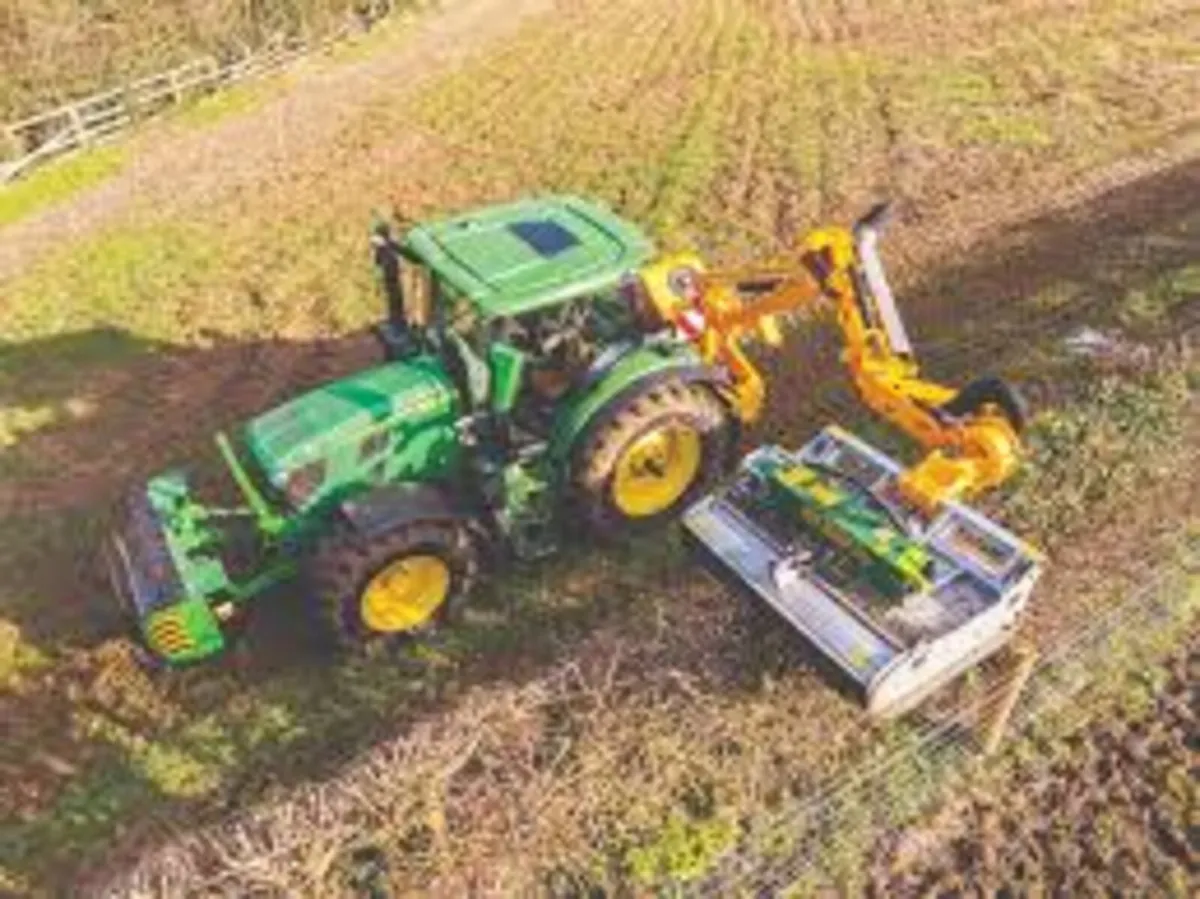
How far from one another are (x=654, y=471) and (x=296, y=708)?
10.8ft

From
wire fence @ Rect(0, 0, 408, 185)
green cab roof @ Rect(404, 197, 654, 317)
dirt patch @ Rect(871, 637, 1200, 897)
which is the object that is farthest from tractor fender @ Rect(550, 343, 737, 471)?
wire fence @ Rect(0, 0, 408, 185)

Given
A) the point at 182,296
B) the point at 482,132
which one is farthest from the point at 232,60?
the point at 182,296

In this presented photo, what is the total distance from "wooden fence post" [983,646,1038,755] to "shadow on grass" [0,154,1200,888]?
1244 millimetres

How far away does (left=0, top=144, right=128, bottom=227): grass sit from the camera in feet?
63.3

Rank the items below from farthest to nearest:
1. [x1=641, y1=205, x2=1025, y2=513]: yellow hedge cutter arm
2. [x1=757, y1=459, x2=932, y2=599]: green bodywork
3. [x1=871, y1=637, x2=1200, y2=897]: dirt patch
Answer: [x1=641, y1=205, x2=1025, y2=513]: yellow hedge cutter arm → [x1=757, y1=459, x2=932, y2=599]: green bodywork → [x1=871, y1=637, x2=1200, y2=897]: dirt patch

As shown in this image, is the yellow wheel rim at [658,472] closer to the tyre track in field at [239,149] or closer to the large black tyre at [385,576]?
the large black tyre at [385,576]

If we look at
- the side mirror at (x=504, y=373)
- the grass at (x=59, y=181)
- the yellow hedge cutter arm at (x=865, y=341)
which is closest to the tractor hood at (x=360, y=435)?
the side mirror at (x=504, y=373)

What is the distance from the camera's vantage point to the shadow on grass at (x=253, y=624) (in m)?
9.08

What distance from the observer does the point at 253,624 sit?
10172mm

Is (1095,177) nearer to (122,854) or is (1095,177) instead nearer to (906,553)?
(906,553)

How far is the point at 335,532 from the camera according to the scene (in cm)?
926

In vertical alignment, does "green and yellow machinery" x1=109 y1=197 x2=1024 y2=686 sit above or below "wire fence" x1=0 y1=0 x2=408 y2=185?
above

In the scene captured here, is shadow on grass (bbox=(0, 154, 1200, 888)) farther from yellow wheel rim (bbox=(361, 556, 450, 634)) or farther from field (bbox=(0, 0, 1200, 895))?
yellow wheel rim (bbox=(361, 556, 450, 634))

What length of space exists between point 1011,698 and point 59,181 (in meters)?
17.0
